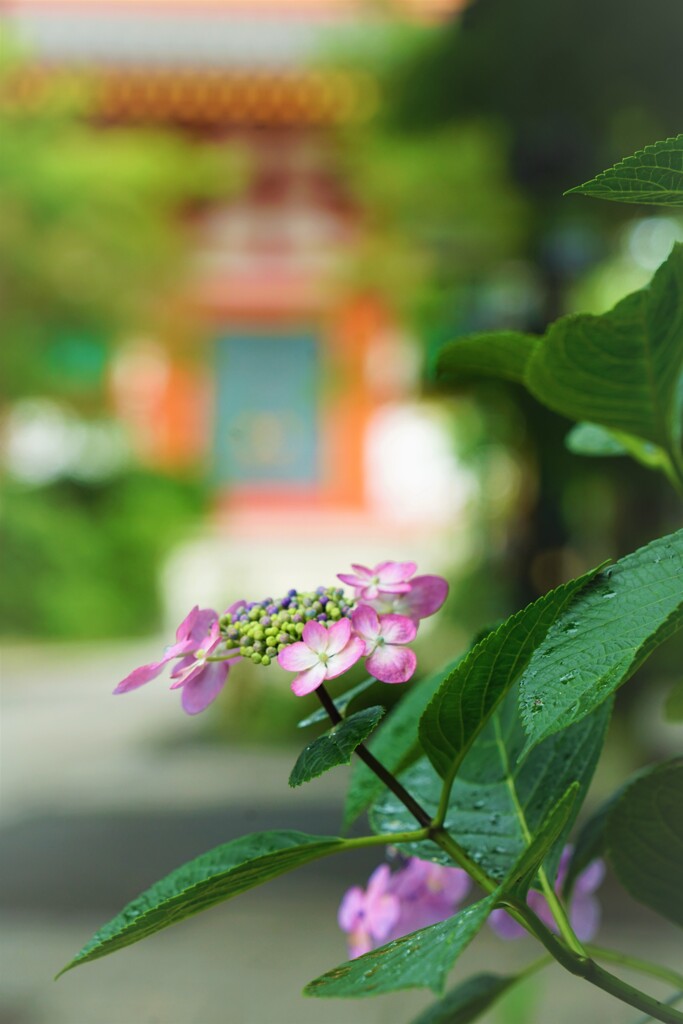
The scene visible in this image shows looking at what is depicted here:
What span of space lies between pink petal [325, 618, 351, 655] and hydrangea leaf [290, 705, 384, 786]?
0.01 m

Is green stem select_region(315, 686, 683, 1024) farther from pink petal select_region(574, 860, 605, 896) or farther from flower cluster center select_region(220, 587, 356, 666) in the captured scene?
pink petal select_region(574, 860, 605, 896)

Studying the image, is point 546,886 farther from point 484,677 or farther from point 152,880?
point 152,880

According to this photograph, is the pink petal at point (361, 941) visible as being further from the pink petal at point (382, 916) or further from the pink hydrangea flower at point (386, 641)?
the pink hydrangea flower at point (386, 641)

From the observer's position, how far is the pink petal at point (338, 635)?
0.71ft

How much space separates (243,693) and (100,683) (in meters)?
0.73

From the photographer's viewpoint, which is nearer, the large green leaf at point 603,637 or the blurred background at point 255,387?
the large green leaf at point 603,637

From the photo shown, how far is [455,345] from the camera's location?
30cm

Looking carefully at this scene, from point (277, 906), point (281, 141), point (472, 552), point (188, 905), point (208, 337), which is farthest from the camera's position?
point (208, 337)

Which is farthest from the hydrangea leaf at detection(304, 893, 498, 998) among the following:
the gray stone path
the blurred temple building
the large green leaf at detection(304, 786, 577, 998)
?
the blurred temple building

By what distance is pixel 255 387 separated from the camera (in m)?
5.87

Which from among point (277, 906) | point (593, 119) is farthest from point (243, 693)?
point (593, 119)

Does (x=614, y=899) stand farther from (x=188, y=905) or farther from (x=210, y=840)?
(x=188, y=905)

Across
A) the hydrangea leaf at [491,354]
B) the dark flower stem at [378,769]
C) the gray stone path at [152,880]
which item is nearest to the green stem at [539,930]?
the dark flower stem at [378,769]

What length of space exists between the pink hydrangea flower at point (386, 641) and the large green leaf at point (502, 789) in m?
0.06
